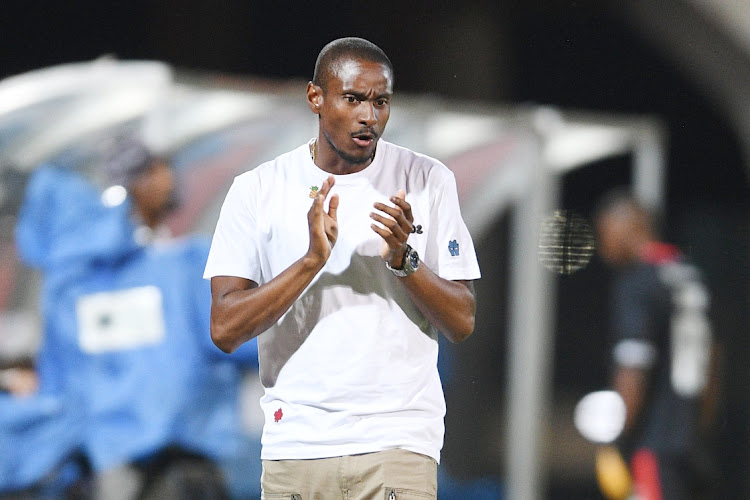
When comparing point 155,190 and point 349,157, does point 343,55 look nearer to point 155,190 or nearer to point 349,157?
point 349,157

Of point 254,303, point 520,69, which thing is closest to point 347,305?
point 254,303

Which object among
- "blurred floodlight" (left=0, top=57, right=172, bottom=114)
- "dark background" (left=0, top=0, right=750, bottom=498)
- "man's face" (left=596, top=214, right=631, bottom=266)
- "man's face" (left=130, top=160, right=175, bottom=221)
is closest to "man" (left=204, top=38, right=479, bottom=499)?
"dark background" (left=0, top=0, right=750, bottom=498)

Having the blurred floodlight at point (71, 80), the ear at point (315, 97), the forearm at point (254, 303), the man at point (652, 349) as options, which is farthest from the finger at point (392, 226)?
the man at point (652, 349)

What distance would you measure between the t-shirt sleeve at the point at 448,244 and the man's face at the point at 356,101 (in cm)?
16

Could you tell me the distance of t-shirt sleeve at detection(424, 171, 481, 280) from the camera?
1719mm

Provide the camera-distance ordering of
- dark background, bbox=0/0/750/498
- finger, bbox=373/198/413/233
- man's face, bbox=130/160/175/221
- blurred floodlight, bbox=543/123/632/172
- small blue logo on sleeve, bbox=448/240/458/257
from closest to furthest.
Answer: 1. finger, bbox=373/198/413/233
2. small blue logo on sleeve, bbox=448/240/458/257
3. dark background, bbox=0/0/750/498
4. man's face, bbox=130/160/175/221
5. blurred floodlight, bbox=543/123/632/172

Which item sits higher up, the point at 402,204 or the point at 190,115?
the point at 190,115

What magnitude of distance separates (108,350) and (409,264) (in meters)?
1.54

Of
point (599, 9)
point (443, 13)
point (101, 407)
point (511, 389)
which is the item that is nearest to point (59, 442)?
point (101, 407)

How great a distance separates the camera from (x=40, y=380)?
9.68ft

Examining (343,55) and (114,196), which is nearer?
(343,55)

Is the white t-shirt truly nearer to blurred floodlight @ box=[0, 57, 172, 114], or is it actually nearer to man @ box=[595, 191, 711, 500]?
blurred floodlight @ box=[0, 57, 172, 114]

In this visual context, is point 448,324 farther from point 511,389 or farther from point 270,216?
point 511,389

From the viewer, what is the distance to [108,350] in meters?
2.92
